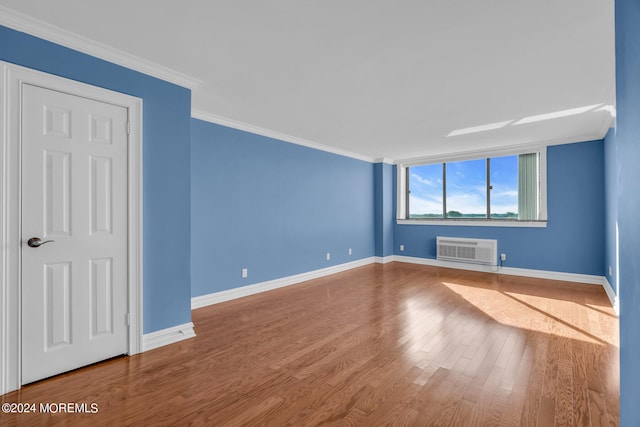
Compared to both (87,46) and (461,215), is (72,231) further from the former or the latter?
(461,215)

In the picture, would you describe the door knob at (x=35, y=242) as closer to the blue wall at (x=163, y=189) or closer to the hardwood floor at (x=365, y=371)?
the blue wall at (x=163, y=189)

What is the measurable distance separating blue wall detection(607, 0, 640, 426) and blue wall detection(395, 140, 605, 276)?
449 centimetres

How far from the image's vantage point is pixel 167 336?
9.07ft

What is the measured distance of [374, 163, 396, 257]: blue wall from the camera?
7.04 meters

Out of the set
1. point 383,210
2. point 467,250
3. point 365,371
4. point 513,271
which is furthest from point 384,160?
point 365,371

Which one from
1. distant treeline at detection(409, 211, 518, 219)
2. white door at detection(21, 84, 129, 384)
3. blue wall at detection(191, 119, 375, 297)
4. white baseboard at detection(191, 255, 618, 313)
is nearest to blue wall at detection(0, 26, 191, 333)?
white door at detection(21, 84, 129, 384)

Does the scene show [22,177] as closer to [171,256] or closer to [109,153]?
[109,153]

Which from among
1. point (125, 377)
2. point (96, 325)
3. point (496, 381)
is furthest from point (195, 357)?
point (496, 381)

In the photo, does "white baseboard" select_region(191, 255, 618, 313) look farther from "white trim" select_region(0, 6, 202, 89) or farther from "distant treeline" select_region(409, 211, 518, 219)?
"white trim" select_region(0, 6, 202, 89)

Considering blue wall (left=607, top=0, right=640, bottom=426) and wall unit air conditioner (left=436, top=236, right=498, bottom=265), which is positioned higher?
blue wall (left=607, top=0, right=640, bottom=426)

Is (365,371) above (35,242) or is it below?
below

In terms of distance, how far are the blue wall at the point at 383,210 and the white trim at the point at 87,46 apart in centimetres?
492

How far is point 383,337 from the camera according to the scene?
9.52 ft

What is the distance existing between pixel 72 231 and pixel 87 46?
1.40 metres
